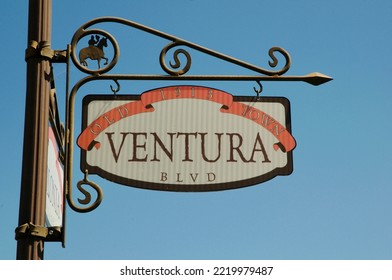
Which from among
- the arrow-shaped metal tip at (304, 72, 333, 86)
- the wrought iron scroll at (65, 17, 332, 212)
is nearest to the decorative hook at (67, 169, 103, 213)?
the wrought iron scroll at (65, 17, 332, 212)

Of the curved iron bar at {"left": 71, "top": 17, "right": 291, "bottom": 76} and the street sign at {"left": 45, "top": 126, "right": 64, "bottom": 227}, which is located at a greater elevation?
the curved iron bar at {"left": 71, "top": 17, "right": 291, "bottom": 76}

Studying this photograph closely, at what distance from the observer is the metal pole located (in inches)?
126

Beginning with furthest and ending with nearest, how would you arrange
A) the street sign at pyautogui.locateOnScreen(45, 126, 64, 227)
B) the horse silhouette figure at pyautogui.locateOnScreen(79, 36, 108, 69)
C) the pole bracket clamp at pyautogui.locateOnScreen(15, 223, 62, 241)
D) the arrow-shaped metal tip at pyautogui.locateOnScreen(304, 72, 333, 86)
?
the arrow-shaped metal tip at pyautogui.locateOnScreen(304, 72, 333, 86) → the horse silhouette figure at pyautogui.locateOnScreen(79, 36, 108, 69) → the street sign at pyautogui.locateOnScreen(45, 126, 64, 227) → the pole bracket clamp at pyautogui.locateOnScreen(15, 223, 62, 241)

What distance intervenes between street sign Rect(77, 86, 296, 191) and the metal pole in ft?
0.87

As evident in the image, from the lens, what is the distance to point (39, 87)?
3.46 metres

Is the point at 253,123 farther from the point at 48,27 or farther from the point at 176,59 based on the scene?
the point at 48,27

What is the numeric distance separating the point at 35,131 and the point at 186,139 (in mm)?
898

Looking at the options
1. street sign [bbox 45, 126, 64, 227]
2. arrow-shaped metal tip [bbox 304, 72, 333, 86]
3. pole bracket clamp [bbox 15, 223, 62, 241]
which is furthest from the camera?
arrow-shaped metal tip [bbox 304, 72, 333, 86]

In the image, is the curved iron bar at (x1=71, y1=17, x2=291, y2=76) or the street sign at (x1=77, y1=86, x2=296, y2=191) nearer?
the street sign at (x1=77, y1=86, x2=296, y2=191)

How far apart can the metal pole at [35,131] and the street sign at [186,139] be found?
0.87 ft

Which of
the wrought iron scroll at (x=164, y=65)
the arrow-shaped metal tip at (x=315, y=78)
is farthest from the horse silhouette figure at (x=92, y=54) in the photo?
the arrow-shaped metal tip at (x=315, y=78)

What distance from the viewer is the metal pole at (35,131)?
126 inches

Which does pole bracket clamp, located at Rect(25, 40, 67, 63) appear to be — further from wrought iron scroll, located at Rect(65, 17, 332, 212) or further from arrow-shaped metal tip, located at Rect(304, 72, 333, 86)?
arrow-shaped metal tip, located at Rect(304, 72, 333, 86)
